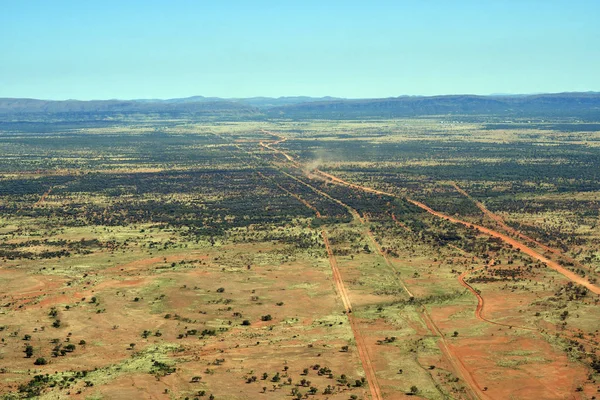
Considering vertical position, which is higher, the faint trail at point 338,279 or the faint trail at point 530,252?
the faint trail at point 530,252

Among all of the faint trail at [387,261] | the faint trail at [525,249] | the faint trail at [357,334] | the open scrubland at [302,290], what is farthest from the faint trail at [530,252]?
the faint trail at [357,334]

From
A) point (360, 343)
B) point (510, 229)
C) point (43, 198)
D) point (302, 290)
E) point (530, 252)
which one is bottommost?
point (360, 343)

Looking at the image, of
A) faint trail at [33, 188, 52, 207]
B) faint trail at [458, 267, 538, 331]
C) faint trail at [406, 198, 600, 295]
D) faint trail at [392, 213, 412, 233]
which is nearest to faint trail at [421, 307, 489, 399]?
faint trail at [458, 267, 538, 331]

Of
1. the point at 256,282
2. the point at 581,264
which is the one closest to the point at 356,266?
the point at 256,282

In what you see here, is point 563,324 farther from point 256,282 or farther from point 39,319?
point 39,319

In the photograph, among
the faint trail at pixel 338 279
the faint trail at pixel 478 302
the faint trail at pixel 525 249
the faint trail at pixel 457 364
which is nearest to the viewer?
the faint trail at pixel 457 364

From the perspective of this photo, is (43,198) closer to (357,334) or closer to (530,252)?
(530,252)

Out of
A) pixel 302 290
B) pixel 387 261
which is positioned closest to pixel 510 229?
pixel 387 261

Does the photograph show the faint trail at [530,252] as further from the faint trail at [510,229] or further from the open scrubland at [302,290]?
the faint trail at [510,229]
